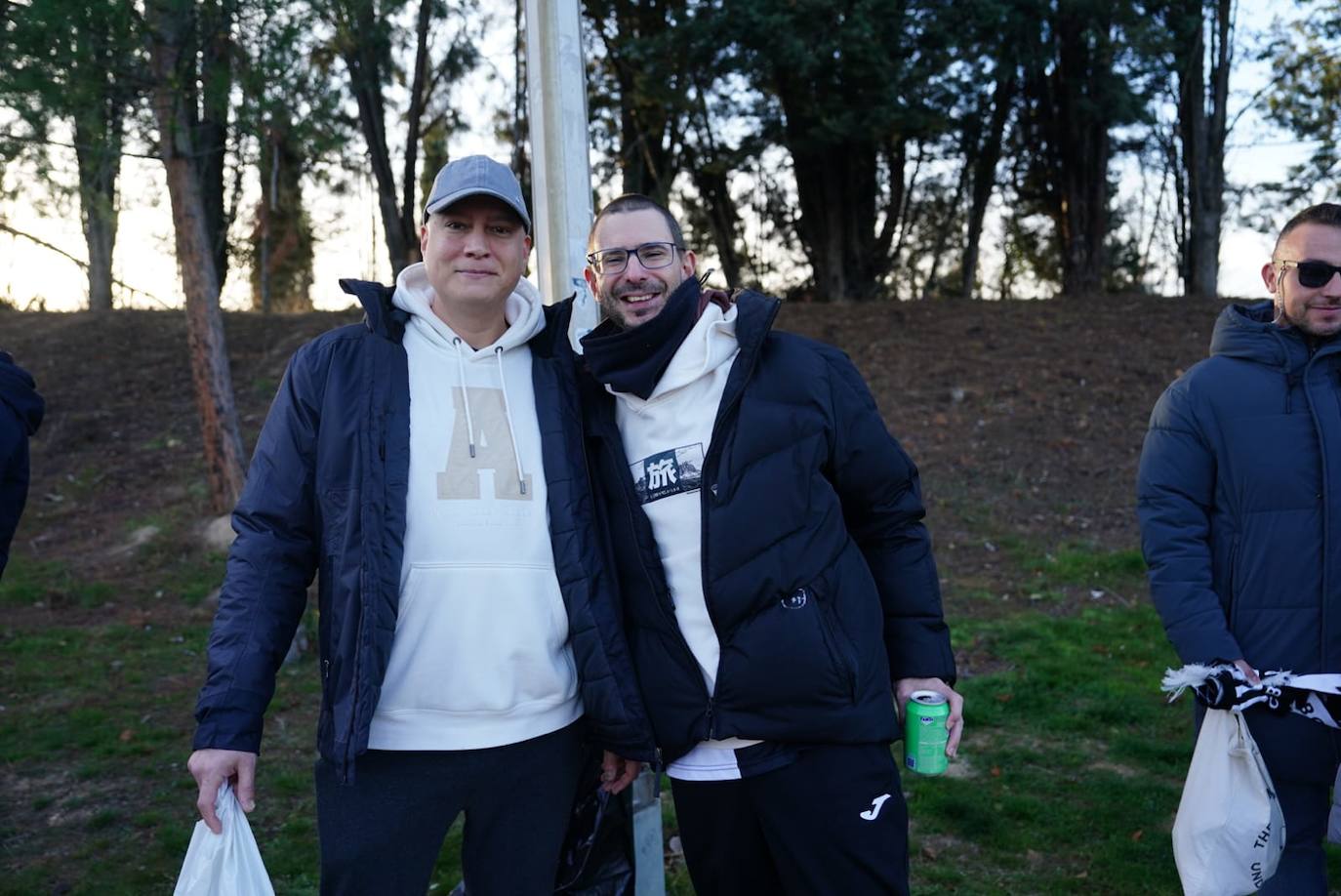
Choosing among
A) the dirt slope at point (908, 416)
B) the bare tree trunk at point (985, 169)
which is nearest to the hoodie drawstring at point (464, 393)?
the dirt slope at point (908, 416)

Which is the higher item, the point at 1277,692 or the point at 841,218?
the point at 841,218

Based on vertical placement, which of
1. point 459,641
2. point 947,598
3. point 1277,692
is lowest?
point 947,598

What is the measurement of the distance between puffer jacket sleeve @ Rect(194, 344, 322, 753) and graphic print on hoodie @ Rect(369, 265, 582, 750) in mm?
224

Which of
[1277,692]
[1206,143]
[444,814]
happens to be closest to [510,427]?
[444,814]

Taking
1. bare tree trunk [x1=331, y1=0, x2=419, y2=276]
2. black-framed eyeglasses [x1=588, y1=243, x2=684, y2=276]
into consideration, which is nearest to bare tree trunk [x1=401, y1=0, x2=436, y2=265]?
bare tree trunk [x1=331, y1=0, x2=419, y2=276]

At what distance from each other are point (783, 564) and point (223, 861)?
4.15 ft

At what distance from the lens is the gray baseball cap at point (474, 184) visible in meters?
2.32

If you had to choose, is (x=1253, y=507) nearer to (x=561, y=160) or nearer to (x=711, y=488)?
(x=711, y=488)

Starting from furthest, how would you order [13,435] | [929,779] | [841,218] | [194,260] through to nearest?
1. [841,218]
2. [194,260]
3. [929,779]
4. [13,435]

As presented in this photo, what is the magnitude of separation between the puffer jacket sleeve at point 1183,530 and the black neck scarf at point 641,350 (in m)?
1.35

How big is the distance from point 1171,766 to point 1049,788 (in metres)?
0.64

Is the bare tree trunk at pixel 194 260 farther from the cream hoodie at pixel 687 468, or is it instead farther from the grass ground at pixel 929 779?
the cream hoodie at pixel 687 468

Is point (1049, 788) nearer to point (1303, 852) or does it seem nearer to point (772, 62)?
point (1303, 852)

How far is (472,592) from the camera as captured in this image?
216 cm
